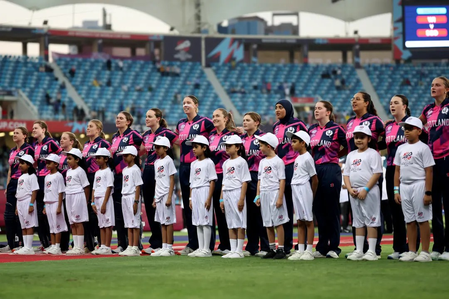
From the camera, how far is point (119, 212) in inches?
474

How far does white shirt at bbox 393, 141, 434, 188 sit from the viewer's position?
9117 mm

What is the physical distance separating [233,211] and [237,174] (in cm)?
52

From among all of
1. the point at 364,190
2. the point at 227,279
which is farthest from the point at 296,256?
the point at 227,279

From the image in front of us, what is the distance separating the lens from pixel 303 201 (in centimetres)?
988

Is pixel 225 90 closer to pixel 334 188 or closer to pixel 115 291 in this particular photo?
pixel 334 188

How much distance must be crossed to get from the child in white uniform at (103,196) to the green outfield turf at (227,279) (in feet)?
7.67

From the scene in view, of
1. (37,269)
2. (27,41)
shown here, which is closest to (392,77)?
(27,41)

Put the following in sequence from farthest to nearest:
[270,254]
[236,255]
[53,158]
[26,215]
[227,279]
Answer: [26,215] → [53,158] → [236,255] → [270,254] → [227,279]

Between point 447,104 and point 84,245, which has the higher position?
point 447,104

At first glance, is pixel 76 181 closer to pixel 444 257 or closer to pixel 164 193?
pixel 164 193

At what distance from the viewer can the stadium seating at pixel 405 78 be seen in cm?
4550

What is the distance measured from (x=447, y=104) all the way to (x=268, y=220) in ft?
9.10

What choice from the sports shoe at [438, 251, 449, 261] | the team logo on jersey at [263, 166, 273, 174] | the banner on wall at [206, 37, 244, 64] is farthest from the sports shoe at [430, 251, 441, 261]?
the banner on wall at [206, 37, 244, 64]

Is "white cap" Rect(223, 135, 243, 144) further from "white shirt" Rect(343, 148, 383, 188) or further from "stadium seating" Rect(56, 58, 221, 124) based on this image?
"stadium seating" Rect(56, 58, 221, 124)
